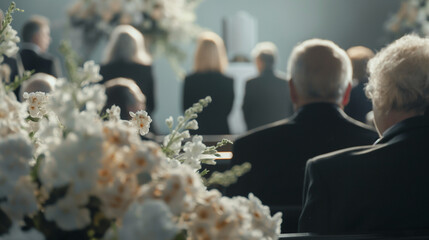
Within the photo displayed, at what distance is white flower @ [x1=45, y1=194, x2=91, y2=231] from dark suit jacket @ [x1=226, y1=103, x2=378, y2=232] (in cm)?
173

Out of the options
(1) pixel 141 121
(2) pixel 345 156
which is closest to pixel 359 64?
(2) pixel 345 156

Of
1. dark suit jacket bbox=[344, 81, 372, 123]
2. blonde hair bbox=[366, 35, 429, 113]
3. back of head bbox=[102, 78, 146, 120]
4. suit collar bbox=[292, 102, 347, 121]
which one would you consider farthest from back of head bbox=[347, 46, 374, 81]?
blonde hair bbox=[366, 35, 429, 113]

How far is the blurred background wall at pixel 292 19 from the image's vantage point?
39.1ft

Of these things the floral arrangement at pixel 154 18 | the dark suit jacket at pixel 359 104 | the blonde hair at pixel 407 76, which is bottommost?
the blonde hair at pixel 407 76

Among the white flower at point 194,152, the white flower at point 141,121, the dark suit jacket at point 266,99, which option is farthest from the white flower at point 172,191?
the dark suit jacket at point 266,99

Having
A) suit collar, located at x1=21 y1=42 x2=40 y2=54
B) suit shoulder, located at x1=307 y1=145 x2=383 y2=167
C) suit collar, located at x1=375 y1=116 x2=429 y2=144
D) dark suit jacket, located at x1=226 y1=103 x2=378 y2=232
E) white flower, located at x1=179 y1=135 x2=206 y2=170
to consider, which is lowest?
white flower, located at x1=179 y1=135 x2=206 y2=170

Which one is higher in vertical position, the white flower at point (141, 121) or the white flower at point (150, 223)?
the white flower at point (141, 121)

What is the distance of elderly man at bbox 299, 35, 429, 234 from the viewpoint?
178 centimetres

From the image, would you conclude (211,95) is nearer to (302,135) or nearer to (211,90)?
(211,90)

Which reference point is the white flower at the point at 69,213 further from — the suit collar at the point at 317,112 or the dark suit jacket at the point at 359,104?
the dark suit jacket at the point at 359,104

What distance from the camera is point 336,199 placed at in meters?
1.84

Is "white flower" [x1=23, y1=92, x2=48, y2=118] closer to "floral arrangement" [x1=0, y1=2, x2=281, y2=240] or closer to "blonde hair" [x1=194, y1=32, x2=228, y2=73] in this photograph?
"floral arrangement" [x1=0, y1=2, x2=281, y2=240]

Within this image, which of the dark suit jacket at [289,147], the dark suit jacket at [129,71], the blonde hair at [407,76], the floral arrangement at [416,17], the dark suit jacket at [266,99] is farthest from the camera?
the floral arrangement at [416,17]

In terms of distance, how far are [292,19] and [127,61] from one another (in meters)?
7.26
